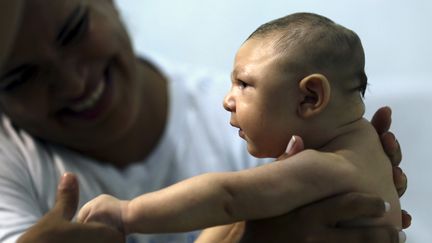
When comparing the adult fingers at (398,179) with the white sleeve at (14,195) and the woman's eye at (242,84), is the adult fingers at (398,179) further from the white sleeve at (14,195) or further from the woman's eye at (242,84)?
the white sleeve at (14,195)

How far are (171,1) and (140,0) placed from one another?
0.24 feet

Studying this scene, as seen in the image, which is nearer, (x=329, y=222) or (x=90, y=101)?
(x=329, y=222)

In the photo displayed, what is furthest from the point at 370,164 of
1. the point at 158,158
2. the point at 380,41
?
the point at 158,158

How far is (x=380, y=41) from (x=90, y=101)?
0.41 meters

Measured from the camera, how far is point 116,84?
39.3 inches

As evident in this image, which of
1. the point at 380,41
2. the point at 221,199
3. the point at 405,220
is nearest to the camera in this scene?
the point at 221,199

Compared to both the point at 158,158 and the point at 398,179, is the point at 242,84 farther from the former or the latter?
the point at 158,158

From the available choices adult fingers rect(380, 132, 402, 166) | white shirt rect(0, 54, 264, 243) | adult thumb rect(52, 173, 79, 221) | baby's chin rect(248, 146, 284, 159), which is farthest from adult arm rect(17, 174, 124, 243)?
white shirt rect(0, 54, 264, 243)

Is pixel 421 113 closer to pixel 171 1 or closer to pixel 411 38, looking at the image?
pixel 411 38

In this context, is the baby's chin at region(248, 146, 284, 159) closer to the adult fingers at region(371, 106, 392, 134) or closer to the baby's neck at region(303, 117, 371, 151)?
the baby's neck at region(303, 117, 371, 151)

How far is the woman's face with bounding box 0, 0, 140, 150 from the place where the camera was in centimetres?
85

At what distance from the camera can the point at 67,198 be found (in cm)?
49

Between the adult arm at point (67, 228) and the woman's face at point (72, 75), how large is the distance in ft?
1.26

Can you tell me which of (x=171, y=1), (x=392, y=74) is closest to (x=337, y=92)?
(x=392, y=74)
